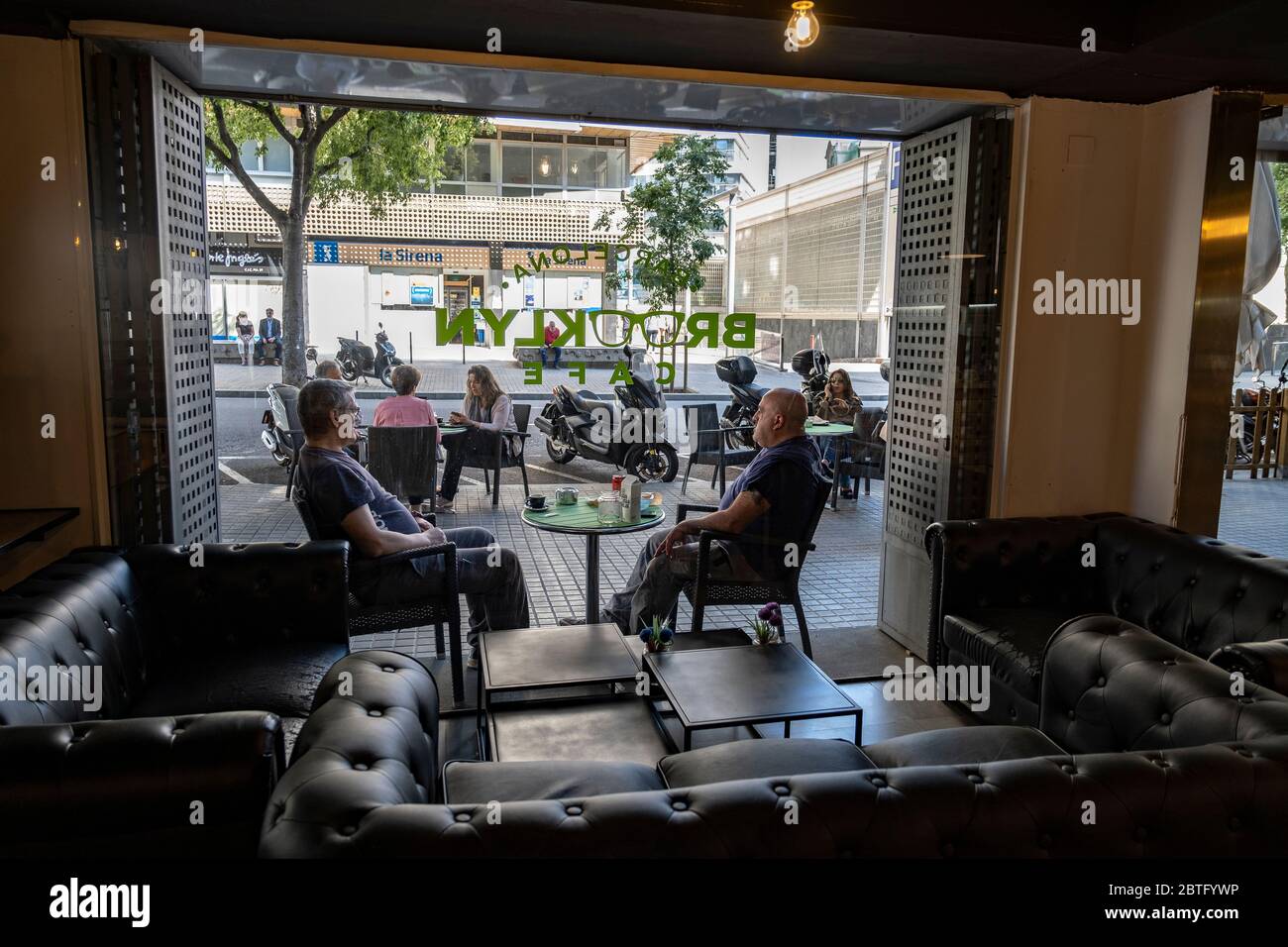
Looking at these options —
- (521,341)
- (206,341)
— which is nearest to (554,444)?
(206,341)

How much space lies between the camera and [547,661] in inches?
126

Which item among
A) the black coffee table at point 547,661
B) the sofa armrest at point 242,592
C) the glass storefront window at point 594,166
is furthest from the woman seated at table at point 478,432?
the glass storefront window at point 594,166

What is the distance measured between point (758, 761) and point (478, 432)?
501 cm

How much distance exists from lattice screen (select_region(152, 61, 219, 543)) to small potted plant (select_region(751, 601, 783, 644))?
2.23m

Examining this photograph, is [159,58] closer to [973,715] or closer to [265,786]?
[265,786]

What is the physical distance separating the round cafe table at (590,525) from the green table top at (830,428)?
3345mm

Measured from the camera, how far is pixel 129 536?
332 centimetres

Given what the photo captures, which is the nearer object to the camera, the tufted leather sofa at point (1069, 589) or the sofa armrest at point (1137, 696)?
the sofa armrest at point (1137, 696)

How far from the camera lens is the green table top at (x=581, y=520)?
13.2ft

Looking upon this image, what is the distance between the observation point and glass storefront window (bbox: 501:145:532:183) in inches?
692

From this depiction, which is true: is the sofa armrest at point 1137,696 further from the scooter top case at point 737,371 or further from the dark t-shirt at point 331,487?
the scooter top case at point 737,371

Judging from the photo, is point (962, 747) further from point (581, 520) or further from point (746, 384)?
point (746, 384)

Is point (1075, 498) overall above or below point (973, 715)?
above
